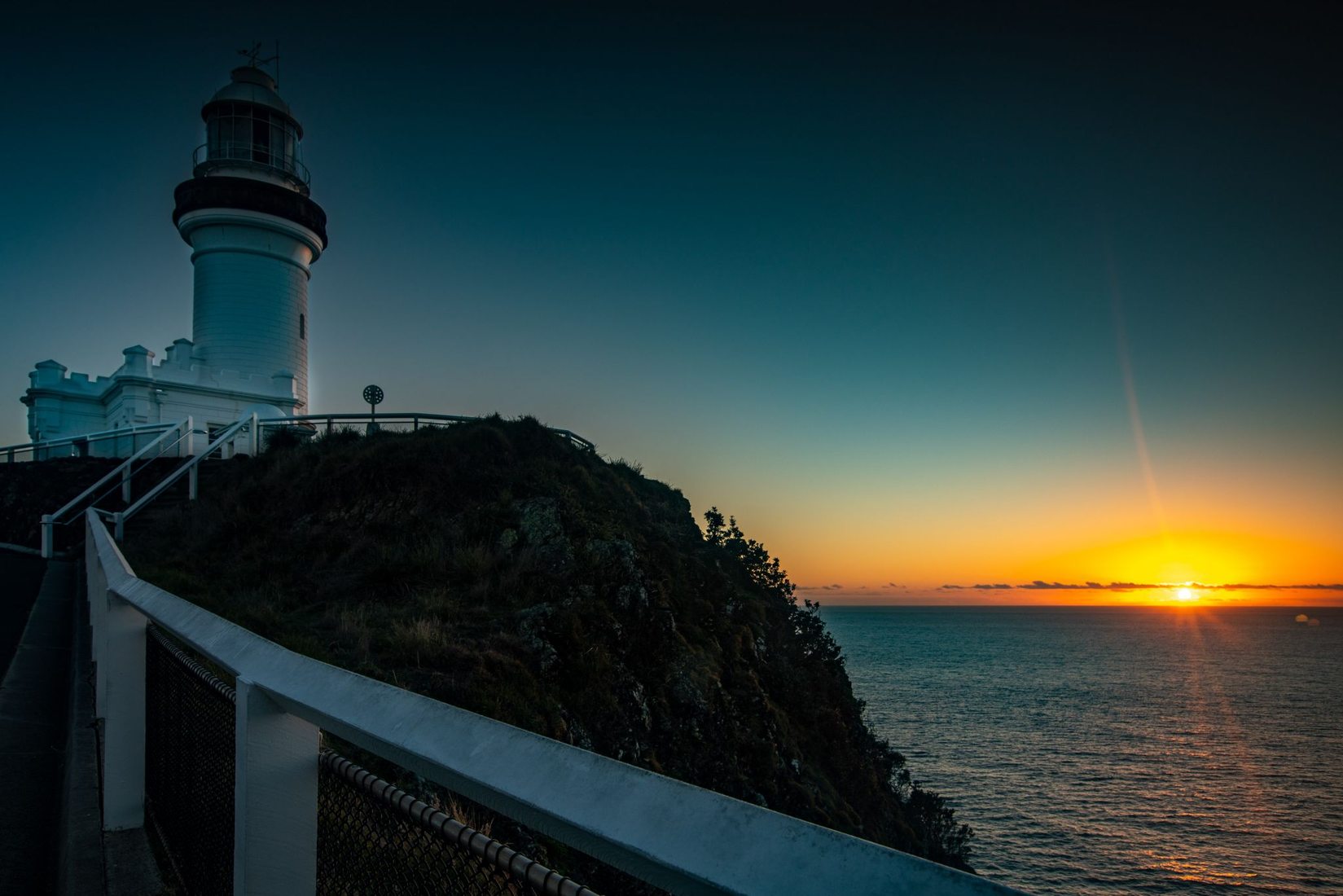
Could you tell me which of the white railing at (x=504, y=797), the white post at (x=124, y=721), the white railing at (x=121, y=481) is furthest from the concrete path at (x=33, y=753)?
the white railing at (x=121, y=481)

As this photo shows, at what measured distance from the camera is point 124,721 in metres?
3.78

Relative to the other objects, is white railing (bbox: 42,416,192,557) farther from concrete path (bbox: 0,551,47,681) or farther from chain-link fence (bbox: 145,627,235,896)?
chain-link fence (bbox: 145,627,235,896)

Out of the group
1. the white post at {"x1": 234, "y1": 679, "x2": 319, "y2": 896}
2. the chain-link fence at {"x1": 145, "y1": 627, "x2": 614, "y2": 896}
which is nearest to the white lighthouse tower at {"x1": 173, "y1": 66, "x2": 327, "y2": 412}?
the chain-link fence at {"x1": 145, "y1": 627, "x2": 614, "y2": 896}

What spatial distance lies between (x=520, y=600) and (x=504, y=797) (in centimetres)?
1124

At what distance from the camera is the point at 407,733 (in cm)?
143

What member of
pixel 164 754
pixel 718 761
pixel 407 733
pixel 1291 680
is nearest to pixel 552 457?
pixel 718 761

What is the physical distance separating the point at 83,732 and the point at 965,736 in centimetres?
5464

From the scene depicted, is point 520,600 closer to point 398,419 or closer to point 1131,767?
point 398,419

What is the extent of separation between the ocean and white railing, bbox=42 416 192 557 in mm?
20677

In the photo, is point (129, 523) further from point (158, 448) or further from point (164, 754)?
point (164, 754)

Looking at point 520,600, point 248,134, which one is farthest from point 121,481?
point 248,134

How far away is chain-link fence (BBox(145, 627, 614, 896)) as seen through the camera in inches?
61.1

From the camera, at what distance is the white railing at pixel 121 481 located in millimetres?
16328

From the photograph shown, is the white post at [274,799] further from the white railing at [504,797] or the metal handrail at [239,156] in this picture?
the metal handrail at [239,156]
